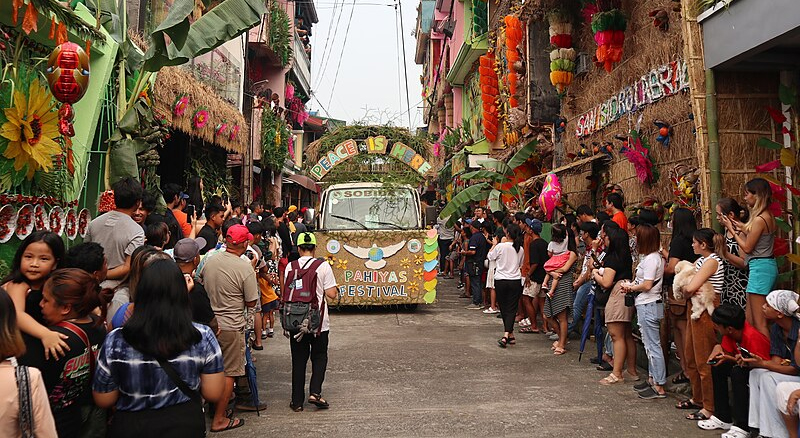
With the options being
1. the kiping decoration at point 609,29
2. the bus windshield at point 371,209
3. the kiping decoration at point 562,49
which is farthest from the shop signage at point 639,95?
the bus windshield at point 371,209

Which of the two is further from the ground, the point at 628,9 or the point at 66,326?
the point at 628,9

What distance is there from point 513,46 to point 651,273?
9.63 meters

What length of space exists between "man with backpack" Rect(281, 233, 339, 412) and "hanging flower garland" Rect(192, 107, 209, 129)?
654 centimetres

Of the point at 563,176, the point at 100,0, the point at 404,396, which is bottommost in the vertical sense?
the point at 404,396

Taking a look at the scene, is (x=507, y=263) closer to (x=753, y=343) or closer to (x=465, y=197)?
(x=753, y=343)

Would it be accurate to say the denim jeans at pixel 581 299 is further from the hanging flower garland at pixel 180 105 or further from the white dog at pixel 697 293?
the hanging flower garland at pixel 180 105

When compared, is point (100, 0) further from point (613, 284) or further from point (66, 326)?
point (613, 284)

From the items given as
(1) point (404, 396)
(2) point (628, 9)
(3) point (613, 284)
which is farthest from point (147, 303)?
(2) point (628, 9)

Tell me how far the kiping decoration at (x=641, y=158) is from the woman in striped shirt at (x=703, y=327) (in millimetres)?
2995

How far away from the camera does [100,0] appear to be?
27.9 ft

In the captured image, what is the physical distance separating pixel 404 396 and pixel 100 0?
20.8ft

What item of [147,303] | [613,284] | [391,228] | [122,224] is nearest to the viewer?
[147,303]

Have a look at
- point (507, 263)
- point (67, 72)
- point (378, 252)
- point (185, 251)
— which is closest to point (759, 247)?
point (507, 263)

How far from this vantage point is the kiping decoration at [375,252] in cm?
1205
